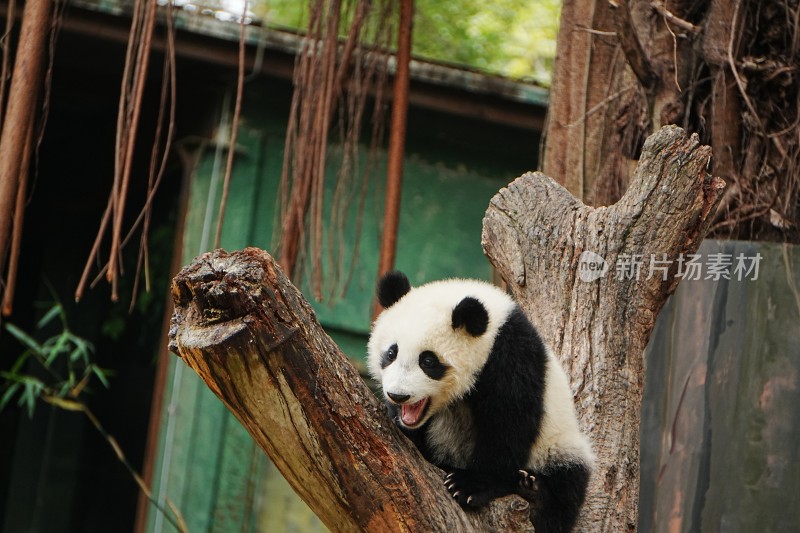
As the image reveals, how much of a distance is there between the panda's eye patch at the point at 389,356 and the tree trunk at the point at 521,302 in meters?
0.50

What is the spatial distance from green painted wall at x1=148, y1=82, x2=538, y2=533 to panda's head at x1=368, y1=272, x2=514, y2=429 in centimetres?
Result: 269

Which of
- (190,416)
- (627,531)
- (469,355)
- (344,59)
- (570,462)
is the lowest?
(190,416)

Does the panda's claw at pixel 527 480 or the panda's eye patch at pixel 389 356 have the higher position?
the panda's eye patch at pixel 389 356

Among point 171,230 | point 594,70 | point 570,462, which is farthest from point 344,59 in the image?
point 171,230

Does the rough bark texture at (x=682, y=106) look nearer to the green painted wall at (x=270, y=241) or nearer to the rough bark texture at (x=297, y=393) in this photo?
the green painted wall at (x=270, y=241)

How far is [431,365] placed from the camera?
3.09 m

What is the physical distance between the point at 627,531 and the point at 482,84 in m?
3.90

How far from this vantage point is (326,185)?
→ 670 centimetres

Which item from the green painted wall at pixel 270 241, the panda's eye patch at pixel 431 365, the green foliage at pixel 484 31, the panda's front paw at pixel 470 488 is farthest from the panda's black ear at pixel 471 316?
the green foliage at pixel 484 31

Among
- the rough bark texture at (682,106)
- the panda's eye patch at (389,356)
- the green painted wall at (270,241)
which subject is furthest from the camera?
the green painted wall at (270,241)

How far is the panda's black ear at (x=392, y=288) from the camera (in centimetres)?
333

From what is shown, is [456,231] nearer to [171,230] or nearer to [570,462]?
[171,230]

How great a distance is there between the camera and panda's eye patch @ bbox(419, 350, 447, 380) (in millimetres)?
3076

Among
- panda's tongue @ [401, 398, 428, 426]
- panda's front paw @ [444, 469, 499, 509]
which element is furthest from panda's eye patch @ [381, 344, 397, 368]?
panda's front paw @ [444, 469, 499, 509]
